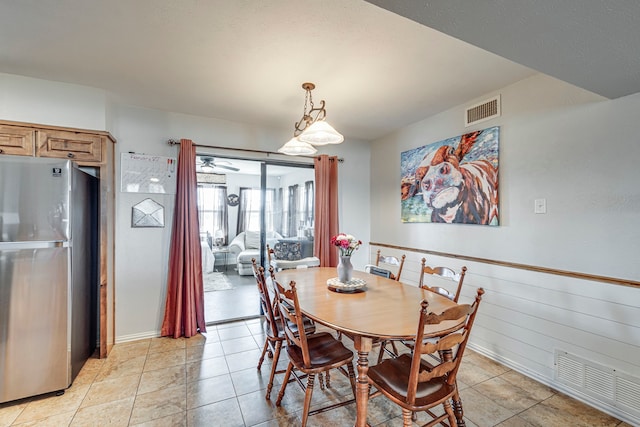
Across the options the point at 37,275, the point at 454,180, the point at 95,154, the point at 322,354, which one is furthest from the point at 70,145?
the point at 454,180

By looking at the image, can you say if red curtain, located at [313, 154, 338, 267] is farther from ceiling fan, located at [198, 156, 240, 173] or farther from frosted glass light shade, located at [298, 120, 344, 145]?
frosted glass light shade, located at [298, 120, 344, 145]

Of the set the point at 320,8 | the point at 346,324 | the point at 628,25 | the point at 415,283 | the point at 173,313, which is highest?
the point at 320,8

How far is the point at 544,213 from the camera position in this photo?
2.35 metres

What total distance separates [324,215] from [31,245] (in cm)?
290

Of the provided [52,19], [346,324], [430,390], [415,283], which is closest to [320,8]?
[52,19]

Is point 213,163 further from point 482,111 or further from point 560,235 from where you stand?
point 560,235

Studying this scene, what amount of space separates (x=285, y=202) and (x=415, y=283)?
2068 mm

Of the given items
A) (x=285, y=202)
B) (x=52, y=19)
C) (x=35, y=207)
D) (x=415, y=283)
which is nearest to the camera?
(x=52, y=19)

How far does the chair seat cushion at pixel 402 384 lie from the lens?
1.44 meters

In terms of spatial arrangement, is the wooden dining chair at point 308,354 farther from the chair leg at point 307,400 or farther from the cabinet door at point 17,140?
the cabinet door at point 17,140

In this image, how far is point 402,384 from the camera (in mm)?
1535

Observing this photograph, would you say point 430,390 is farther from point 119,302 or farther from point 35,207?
point 119,302

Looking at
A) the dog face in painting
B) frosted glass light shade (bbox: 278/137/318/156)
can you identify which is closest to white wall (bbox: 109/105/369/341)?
frosted glass light shade (bbox: 278/137/318/156)

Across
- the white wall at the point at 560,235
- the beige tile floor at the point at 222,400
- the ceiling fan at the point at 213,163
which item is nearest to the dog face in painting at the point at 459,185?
the white wall at the point at 560,235
